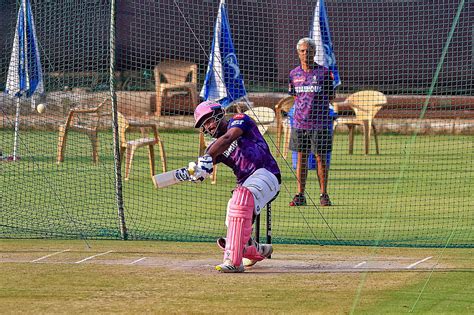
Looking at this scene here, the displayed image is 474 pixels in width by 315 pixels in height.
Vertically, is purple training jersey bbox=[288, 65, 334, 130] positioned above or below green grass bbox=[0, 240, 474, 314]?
above

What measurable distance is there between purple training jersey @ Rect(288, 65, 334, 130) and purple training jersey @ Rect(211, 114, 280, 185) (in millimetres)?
4574

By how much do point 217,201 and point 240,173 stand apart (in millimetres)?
4983

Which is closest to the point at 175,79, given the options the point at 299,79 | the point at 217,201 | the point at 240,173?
the point at 217,201

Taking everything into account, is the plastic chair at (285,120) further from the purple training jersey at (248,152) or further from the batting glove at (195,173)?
the batting glove at (195,173)

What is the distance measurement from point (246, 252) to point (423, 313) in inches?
78.6

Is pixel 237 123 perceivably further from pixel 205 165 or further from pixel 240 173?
pixel 205 165

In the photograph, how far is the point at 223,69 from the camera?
16203 millimetres

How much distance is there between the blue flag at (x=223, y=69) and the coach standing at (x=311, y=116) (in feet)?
6.78

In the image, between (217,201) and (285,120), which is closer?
(217,201)

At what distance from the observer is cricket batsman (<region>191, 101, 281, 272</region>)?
877cm

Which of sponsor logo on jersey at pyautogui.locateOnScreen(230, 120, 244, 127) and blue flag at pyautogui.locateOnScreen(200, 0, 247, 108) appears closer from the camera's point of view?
sponsor logo on jersey at pyautogui.locateOnScreen(230, 120, 244, 127)

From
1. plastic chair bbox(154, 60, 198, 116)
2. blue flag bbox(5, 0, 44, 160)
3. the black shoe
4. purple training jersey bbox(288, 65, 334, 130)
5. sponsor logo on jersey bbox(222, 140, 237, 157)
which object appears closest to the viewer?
sponsor logo on jersey bbox(222, 140, 237, 157)

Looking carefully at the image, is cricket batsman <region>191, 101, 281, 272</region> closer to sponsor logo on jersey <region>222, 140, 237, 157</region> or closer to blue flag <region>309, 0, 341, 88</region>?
sponsor logo on jersey <region>222, 140, 237, 157</region>

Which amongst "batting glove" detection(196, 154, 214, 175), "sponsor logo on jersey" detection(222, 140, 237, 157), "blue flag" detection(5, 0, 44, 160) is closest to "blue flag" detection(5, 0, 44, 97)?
"blue flag" detection(5, 0, 44, 160)
